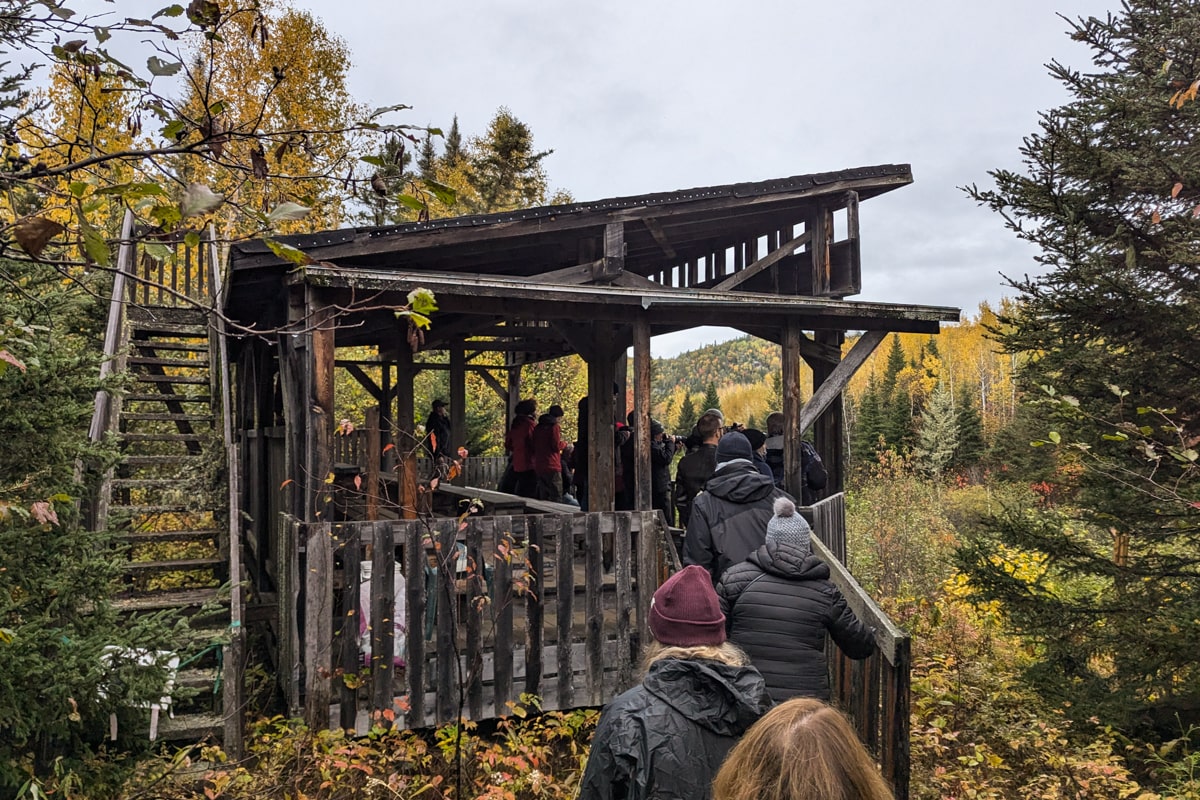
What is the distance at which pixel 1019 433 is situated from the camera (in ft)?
71.6

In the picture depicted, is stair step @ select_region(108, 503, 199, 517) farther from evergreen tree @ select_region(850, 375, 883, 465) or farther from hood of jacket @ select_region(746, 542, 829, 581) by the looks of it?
evergreen tree @ select_region(850, 375, 883, 465)

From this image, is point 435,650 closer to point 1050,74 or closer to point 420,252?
point 420,252

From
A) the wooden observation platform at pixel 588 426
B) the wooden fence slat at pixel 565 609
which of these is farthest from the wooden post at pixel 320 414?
the wooden fence slat at pixel 565 609

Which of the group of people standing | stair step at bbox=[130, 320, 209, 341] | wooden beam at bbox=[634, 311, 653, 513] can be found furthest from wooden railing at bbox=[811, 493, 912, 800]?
stair step at bbox=[130, 320, 209, 341]

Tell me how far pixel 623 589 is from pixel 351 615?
81.2 inches

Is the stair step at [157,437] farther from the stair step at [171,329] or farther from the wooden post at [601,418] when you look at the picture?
the wooden post at [601,418]

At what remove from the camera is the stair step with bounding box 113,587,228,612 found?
5.75 meters

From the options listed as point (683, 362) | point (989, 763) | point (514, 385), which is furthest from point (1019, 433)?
point (683, 362)

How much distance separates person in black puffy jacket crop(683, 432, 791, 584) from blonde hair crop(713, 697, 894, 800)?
3354 mm

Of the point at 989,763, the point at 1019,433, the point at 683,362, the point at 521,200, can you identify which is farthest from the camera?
the point at 683,362

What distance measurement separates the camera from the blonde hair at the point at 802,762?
161 cm

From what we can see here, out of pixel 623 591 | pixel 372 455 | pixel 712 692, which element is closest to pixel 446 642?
pixel 623 591

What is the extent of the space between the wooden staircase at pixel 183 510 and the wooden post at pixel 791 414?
18.0ft

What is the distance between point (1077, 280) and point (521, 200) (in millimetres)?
23818
